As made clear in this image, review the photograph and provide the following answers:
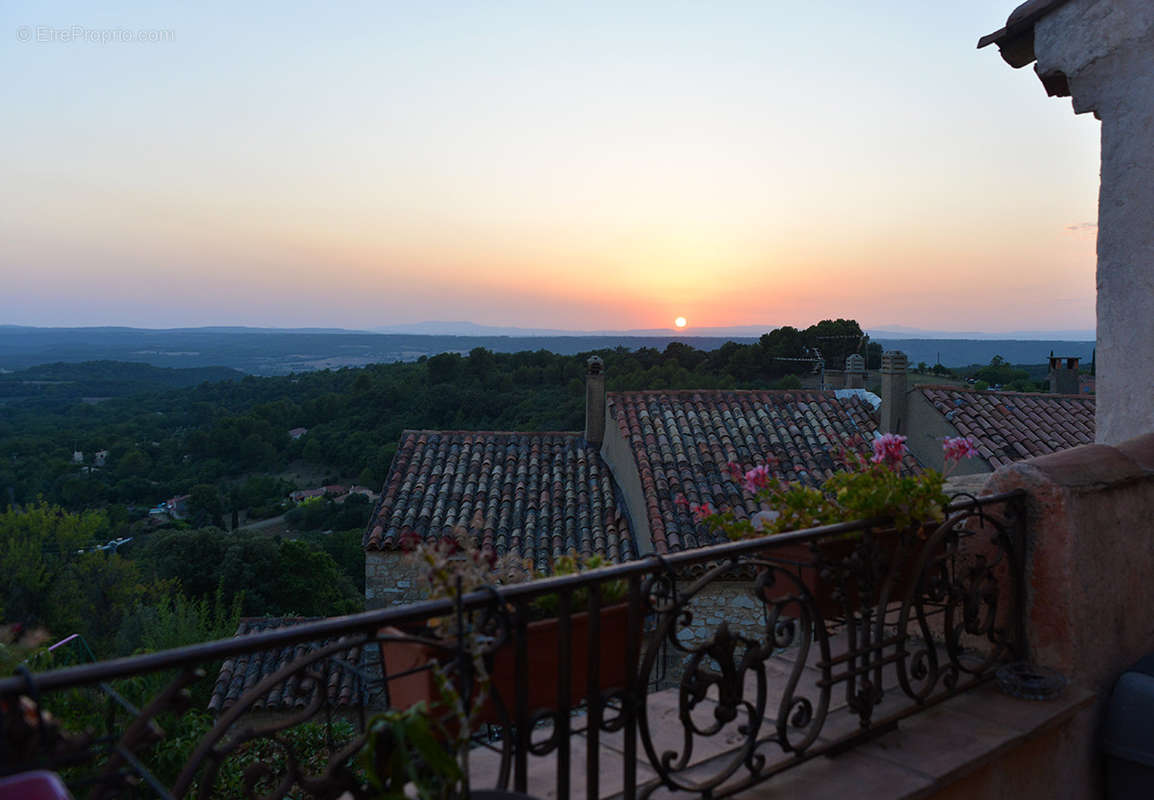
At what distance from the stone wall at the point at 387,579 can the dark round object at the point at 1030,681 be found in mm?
A: 9458

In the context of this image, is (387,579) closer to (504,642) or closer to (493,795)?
(504,642)

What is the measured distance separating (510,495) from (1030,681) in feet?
33.3

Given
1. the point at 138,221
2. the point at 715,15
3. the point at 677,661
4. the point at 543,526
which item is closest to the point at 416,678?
the point at 715,15

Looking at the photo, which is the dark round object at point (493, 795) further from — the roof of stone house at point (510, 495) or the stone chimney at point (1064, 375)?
the stone chimney at point (1064, 375)

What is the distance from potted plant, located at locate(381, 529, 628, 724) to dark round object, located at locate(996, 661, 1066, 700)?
65.2 inches

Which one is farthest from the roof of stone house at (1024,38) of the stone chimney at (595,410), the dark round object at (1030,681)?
the stone chimney at (595,410)

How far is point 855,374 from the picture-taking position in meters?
18.3

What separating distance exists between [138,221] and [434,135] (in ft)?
38.4

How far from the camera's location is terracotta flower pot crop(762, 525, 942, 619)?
7.61 feet

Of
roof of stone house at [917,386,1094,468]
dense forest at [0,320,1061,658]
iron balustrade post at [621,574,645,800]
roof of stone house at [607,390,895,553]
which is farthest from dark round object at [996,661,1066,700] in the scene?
dense forest at [0,320,1061,658]

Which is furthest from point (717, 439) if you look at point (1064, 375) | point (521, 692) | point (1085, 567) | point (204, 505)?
point (204, 505)

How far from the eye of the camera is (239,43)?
23.9ft

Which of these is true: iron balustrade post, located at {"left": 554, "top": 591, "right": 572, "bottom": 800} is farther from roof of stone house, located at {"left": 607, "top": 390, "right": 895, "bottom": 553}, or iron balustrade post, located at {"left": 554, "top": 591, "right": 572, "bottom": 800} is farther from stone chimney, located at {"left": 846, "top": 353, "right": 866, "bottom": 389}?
stone chimney, located at {"left": 846, "top": 353, "right": 866, "bottom": 389}

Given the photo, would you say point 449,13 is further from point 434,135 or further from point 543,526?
point 543,526
